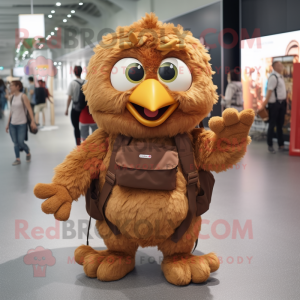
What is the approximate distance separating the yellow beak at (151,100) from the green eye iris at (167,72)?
62 mm

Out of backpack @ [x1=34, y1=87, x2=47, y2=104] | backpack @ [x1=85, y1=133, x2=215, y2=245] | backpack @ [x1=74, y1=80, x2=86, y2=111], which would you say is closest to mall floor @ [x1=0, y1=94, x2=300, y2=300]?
backpack @ [x1=85, y1=133, x2=215, y2=245]

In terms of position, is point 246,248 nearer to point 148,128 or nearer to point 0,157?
point 148,128

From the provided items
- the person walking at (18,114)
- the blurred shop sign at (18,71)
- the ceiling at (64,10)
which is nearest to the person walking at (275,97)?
Answer: the person walking at (18,114)

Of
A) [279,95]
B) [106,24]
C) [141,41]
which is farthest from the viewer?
[106,24]

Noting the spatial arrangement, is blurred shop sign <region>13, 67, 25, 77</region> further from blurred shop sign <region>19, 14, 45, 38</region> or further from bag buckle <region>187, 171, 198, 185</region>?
bag buckle <region>187, 171, 198, 185</region>

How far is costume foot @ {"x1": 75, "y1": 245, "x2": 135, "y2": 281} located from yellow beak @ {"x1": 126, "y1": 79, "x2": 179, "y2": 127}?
34.7 inches

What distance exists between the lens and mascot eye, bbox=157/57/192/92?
219cm

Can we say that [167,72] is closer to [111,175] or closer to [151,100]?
[151,100]

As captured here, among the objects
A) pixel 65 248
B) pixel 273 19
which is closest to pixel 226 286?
pixel 65 248

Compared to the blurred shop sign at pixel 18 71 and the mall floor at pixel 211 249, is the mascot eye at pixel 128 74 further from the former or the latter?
the blurred shop sign at pixel 18 71

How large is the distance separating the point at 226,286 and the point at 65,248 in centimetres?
124

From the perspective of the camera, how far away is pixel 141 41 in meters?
2.17

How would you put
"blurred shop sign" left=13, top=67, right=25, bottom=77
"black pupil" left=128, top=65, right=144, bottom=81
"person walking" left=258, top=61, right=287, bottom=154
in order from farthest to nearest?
1. "blurred shop sign" left=13, top=67, right=25, bottom=77
2. "person walking" left=258, top=61, right=287, bottom=154
3. "black pupil" left=128, top=65, right=144, bottom=81

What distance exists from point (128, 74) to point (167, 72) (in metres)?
0.22
